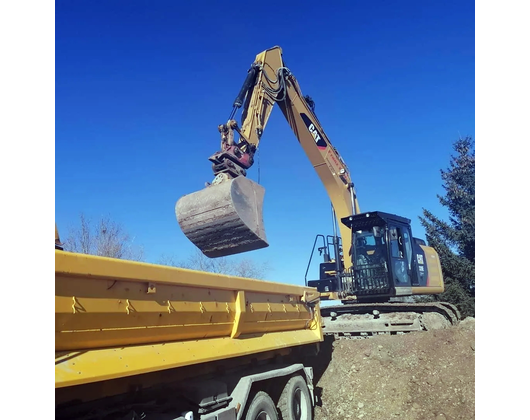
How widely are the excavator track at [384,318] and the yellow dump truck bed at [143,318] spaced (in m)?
6.67

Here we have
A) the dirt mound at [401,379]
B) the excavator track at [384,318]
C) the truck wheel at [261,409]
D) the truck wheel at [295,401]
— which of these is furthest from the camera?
the excavator track at [384,318]

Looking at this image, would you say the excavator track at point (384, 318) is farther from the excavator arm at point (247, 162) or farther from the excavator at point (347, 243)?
the excavator arm at point (247, 162)

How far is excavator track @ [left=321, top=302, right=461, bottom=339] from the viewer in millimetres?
10891

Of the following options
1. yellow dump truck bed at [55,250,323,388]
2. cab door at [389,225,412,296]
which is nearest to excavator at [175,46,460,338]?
cab door at [389,225,412,296]

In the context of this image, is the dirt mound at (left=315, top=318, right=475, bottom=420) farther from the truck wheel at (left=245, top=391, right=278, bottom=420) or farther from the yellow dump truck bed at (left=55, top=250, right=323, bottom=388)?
the yellow dump truck bed at (left=55, top=250, right=323, bottom=388)

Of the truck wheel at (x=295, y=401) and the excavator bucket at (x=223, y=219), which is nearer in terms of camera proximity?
the truck wheel at (x=295, y=401)

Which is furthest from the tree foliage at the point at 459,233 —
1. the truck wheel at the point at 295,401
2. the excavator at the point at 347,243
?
the truck wheel at the point at 295,401

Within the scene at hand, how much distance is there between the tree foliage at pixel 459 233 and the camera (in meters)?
19.3

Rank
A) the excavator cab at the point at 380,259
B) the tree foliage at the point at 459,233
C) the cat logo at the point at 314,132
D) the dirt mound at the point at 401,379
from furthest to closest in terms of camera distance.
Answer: the tree foliage at the point at 459,233
the cat logo at the point at 314,132
the excavator cab at the point at 380,259
the dirt mound at the point at 401,379

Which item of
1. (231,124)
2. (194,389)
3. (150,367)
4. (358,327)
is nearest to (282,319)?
(194,389)

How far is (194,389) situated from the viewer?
3.96 meters
